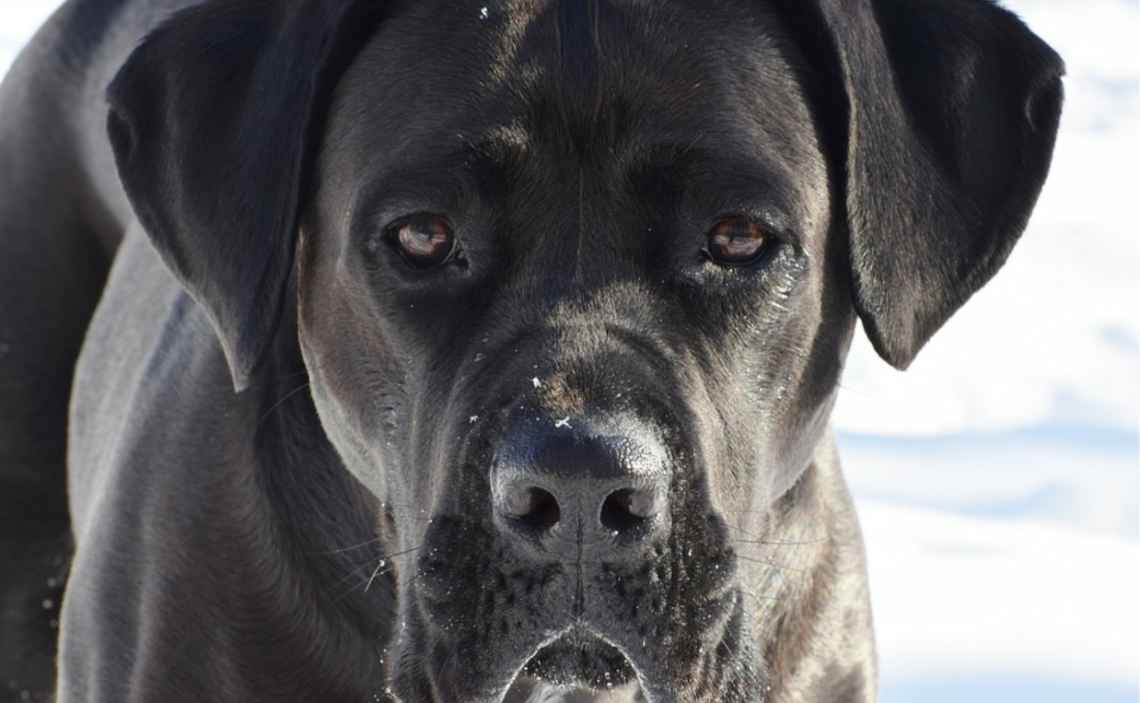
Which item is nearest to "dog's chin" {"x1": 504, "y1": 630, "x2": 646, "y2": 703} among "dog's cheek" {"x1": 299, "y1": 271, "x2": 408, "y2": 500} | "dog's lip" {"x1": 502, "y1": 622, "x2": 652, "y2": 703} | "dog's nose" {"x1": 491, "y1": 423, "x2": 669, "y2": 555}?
"dog's lip" {"x1": 502, "y1": 622, "x2": 652, "y2": 703}

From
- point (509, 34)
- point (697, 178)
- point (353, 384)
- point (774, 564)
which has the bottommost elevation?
point (774, 564)

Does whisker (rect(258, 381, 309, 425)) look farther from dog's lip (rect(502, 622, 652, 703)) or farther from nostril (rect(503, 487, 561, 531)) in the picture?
nostril (rect(503, 487, 561, 531))

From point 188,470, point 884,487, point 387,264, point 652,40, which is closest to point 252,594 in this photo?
point 188,470

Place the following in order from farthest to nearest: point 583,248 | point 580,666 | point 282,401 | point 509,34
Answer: point 282,401 → point 509,34 → point 583,248 → point 580,666

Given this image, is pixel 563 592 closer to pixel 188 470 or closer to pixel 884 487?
pixel 188 470

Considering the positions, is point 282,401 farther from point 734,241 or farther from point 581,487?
point 581,487

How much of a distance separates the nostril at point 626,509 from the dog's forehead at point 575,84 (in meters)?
0.61

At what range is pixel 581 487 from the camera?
2.87 m

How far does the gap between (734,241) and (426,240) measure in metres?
0.46

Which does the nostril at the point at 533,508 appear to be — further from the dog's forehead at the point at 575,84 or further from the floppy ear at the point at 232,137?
the floppy ear at the point at 232,137

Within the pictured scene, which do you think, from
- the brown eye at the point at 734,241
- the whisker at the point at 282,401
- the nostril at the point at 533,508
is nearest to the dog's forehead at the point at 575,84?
the brown eye at the point at 734,241

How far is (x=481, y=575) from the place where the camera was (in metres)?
3.06

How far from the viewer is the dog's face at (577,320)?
299 centimetres

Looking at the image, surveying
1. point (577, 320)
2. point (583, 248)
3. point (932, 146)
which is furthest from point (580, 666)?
point (932, 146)
